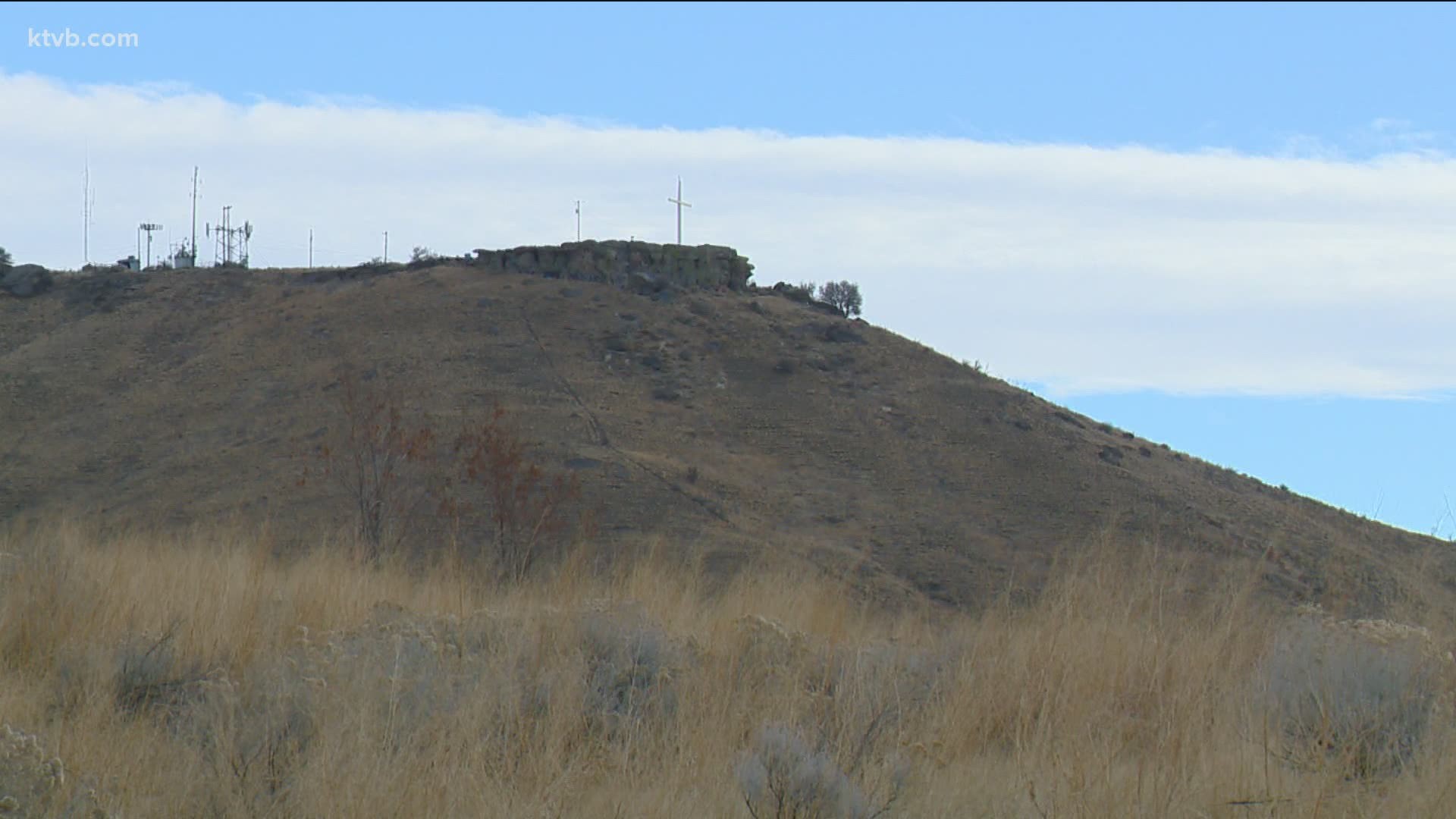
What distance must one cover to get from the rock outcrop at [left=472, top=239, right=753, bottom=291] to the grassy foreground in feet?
118

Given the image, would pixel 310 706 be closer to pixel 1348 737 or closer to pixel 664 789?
pixel 664 789

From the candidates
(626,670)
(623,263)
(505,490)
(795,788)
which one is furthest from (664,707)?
(623,263)

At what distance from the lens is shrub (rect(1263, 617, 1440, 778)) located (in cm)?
557

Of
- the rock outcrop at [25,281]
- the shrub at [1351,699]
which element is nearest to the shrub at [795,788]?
the shrub at [1351,699]

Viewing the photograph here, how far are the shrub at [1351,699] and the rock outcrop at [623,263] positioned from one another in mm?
37766

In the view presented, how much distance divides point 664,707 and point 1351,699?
295cm

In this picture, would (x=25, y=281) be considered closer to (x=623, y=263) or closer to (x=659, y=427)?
(x=623, y=263)

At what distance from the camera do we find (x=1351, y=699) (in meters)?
5.93

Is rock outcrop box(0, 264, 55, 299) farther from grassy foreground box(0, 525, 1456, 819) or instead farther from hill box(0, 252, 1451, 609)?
grassy foreground box(0, 525, 1456, 819)

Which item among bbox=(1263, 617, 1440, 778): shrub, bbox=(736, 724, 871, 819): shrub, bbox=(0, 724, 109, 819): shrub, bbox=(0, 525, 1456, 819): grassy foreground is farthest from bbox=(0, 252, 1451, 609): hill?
bbox=(0, 724, 109, 819): shrub

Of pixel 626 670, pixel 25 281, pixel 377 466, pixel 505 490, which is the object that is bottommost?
pixel 505 490

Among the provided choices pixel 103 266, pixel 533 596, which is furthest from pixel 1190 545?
pixel 103 266

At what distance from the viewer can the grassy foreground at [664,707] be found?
4941 millimetres

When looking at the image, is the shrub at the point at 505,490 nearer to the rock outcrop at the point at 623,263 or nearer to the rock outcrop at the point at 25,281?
the rock outcrop at the point at 623,263
